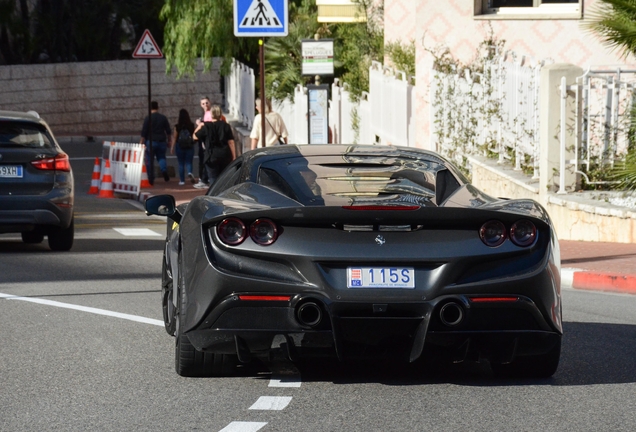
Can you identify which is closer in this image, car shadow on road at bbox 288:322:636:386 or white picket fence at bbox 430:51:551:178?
car shadow on road at bbox 288:322:636:386

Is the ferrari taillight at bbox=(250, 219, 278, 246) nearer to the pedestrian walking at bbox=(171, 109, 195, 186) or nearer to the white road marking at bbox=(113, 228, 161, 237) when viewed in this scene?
the white road marking at bbox=(113, 228, 161, 237)

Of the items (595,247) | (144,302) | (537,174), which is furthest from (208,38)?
(144,302)

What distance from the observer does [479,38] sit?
22078mm

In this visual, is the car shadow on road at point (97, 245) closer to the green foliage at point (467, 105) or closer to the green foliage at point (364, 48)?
the green foliage at point (467, 105)

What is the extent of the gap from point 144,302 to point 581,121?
6.98 m

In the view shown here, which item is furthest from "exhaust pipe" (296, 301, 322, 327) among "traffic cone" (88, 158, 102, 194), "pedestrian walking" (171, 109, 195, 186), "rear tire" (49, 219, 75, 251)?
"pedestrian walking" (171, 109, 195, 186)

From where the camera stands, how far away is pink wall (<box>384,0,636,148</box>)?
830 inches

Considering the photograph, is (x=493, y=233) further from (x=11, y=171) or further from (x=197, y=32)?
(x=197, y=32)

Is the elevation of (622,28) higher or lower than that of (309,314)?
higher

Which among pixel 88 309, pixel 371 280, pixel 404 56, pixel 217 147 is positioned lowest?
pixel 88 309

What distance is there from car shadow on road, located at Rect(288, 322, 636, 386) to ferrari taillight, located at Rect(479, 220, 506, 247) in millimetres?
734

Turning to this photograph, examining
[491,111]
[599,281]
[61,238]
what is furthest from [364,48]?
[599,281]

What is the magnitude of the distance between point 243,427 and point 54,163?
30.2 feet

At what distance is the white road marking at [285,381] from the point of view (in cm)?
699
